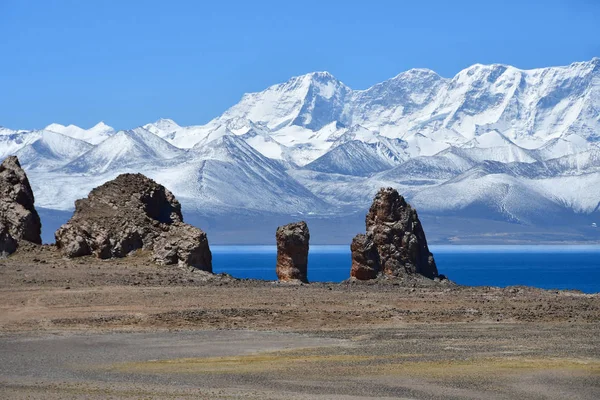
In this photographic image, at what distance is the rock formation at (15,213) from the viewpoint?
69312mm

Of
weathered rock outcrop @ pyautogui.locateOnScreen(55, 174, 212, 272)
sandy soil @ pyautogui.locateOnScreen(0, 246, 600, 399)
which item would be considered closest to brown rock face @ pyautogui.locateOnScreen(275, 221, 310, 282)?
sandy soil @ pyautogui.locateOnScreen(0, 246, 600, 399)

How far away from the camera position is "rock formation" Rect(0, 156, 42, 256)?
6931 centimetres

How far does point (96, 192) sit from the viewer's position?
71562 mm

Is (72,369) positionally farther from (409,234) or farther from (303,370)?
(409,234)

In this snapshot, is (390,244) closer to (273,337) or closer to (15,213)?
(15,213)

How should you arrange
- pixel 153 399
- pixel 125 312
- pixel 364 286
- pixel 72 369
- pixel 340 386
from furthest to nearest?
pixel 364 286 < pixel 125 312 < pixel 72 369 < pixel 340 386 < pixel 153 399

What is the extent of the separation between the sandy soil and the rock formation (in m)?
1.48

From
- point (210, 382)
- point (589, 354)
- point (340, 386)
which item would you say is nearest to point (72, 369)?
point (210, 382)

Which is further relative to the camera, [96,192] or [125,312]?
[96,192]

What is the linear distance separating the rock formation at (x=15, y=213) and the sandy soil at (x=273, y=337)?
1.48 metres

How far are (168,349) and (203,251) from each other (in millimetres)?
21882

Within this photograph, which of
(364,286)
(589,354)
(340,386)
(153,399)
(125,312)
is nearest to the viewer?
(153,399)

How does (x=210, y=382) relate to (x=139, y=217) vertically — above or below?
below

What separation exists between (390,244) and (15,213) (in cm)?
2031
